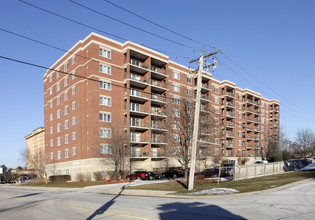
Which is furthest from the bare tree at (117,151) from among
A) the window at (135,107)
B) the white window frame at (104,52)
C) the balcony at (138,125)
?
the white window frame at (104,52)

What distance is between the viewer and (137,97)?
157 ft

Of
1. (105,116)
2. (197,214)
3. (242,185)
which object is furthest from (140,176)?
(197,214)

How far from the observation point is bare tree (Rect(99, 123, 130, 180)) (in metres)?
38.3

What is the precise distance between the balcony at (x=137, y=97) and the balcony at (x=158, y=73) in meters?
5.63

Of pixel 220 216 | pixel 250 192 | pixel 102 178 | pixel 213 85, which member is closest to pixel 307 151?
pixel 213 85

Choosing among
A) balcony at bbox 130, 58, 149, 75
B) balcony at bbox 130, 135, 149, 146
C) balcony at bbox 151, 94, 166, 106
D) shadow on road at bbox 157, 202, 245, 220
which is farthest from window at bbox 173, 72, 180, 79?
shadow on road at bbox 157, 202, 245, 220

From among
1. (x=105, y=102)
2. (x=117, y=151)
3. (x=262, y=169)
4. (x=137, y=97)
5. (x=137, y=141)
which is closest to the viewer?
(x=262, y=169)

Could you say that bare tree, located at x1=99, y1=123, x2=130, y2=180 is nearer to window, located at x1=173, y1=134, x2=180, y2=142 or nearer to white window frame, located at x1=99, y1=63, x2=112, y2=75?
white window frame, located at x1=99, y1=63, x2=112, y2=75

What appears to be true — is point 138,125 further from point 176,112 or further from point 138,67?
point 176,112

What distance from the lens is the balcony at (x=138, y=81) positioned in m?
47.7

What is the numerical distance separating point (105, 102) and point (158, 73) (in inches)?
480

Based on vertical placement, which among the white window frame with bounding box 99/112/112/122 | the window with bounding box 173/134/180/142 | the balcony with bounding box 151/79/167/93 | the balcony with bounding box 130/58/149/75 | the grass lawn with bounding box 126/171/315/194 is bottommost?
the grass lawn with bounding box 126/171/315/194

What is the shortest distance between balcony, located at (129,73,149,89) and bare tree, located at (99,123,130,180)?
29.3ft

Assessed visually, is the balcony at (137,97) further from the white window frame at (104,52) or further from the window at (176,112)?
the window at (176,112)
